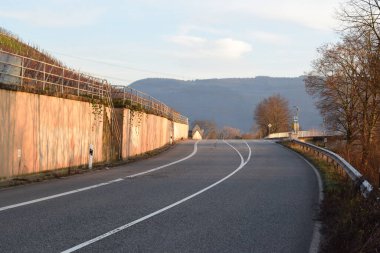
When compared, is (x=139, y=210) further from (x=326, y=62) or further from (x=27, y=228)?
(x=326, y=62)

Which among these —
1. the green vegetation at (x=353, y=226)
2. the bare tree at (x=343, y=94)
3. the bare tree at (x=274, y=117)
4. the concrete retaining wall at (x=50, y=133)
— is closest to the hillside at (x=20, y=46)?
the concrete retaining wall at (x=50, y=133)

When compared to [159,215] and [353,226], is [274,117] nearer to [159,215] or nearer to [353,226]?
[159,215]

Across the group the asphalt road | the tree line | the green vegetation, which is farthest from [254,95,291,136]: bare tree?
the green vegetation

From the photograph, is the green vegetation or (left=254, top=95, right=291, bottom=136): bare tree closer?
the green vegetation

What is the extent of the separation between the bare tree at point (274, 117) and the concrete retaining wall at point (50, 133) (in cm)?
8501

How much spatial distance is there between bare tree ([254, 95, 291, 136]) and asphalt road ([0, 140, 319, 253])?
3699 inches

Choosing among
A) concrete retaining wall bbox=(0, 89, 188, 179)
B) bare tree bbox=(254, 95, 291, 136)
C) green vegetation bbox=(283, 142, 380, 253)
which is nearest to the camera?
green vegetation bbox=(283, 142, 380, 253)

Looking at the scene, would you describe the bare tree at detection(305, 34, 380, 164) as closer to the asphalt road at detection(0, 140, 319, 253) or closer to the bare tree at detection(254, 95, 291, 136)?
the asphalt road at detection(0, 140, 319, 253)

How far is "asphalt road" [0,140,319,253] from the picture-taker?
760 cm

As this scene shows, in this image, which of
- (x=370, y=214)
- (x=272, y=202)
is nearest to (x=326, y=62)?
(x=272, y=202)

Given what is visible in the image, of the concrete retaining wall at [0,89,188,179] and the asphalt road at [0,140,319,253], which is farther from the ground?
the concrete retaining wall at [0,89,188,179]

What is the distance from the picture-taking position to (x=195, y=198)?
12578 millimetres

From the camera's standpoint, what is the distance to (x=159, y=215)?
10039 mm

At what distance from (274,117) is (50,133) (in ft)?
312
